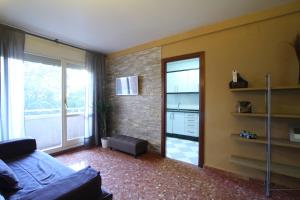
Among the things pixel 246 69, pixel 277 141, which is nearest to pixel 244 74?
pixel 246 69

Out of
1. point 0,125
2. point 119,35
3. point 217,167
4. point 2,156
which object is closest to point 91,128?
point 0,125

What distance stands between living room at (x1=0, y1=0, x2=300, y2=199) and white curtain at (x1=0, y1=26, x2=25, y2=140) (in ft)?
0.05

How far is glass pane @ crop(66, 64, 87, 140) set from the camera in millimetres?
3561

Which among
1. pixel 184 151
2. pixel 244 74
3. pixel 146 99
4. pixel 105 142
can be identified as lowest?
pixel 184 151

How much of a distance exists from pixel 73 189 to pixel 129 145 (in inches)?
84.7

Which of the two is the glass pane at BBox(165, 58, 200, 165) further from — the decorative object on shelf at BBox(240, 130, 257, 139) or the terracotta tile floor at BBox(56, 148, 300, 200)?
the decorative object on shelf at BBox(240, 130, 257, 139)

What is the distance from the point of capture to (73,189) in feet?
3.55

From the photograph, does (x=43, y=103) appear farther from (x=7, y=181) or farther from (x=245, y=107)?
(x=245, y=107)

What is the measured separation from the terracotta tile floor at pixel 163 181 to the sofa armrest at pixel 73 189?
84 centimetres

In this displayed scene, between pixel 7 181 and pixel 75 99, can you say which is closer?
pixel 7 181

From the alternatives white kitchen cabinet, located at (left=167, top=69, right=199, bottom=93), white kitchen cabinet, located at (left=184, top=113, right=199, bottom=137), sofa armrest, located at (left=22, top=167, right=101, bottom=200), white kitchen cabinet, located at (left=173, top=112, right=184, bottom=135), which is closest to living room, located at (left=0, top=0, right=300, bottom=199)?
sofa armrest, located at (left=22, top=167, right=101, bottom=200)

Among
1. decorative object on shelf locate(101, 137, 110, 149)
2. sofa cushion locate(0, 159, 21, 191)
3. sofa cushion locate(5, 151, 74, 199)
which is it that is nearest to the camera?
sofa cushion locate(0, 159, 21, 191)

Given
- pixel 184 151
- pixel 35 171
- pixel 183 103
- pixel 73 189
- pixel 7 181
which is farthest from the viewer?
pixel 183 103

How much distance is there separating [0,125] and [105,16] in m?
2.32
